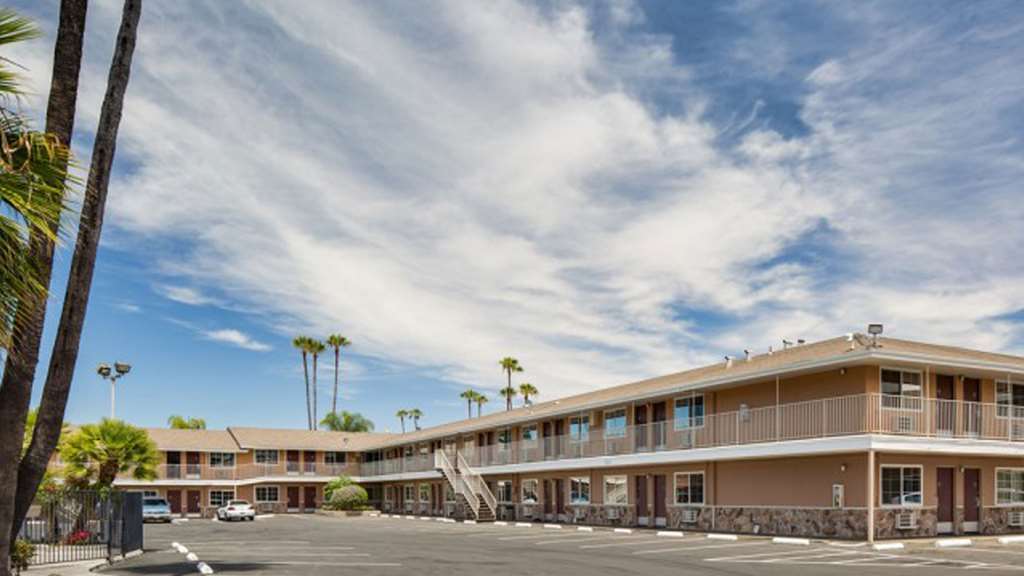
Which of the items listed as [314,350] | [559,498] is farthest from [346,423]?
[559,498]

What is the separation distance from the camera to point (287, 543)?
28734mm

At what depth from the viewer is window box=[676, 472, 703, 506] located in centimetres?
3541

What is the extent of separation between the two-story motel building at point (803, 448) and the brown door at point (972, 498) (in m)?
0.06

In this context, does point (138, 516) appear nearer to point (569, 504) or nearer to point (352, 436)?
point (569, 504)

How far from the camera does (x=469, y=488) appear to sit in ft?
166

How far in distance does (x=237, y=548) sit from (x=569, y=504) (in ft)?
68.0

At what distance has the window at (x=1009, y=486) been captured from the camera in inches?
1241

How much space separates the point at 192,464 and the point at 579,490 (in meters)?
39.2

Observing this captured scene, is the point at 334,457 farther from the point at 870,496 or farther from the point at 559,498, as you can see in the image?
the point at 870,496

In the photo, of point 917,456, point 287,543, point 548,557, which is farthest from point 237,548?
point 917,456

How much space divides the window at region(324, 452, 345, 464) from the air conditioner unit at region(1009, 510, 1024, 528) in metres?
54.8

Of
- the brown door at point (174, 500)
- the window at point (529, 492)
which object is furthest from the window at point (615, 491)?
the brown door at point (174, 500)

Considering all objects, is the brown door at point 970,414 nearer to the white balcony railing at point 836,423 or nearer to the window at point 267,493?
the white balcony railing at point 836,423

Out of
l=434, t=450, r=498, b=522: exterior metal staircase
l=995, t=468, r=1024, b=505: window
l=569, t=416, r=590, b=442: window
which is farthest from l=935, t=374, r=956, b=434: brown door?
l=434, t=450, r=498, b=522: exterior metal staircase
